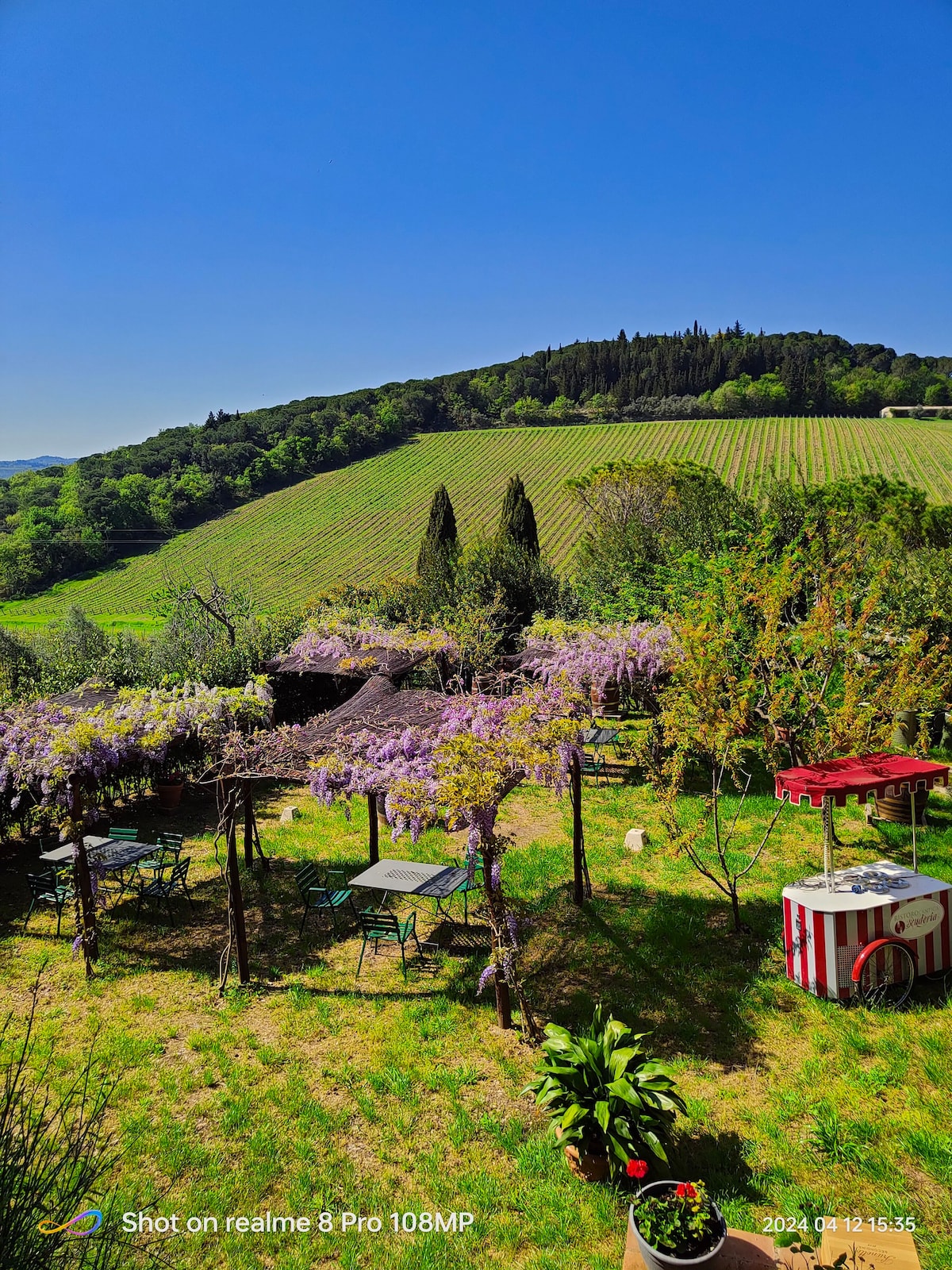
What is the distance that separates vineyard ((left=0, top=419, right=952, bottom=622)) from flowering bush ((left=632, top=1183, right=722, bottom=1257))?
42.3 meters

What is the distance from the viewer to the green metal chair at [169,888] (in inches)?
363

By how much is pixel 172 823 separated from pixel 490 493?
53.7 meters

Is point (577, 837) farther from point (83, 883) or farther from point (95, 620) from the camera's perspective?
point (95, 620)

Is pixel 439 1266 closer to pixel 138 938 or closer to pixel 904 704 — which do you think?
pixel 138 938

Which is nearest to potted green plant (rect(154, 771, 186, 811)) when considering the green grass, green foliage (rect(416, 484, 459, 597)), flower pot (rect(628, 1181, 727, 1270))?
flower pot (rect(628, 1181, 727, 1270))

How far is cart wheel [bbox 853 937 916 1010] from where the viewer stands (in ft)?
20.2

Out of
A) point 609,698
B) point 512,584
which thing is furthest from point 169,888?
point 512,584

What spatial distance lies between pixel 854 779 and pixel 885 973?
1.71 m

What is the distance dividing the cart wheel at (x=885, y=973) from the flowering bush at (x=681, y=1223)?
3.09 meters

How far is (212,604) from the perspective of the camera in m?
19.4

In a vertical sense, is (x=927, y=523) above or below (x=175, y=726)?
above

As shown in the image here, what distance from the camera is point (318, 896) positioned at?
8.98 metres

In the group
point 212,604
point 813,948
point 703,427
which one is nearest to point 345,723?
point 813,948

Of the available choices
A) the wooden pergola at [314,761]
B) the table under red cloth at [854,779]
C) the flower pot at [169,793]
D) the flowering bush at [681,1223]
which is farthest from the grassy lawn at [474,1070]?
the flower pot at [169,793]
